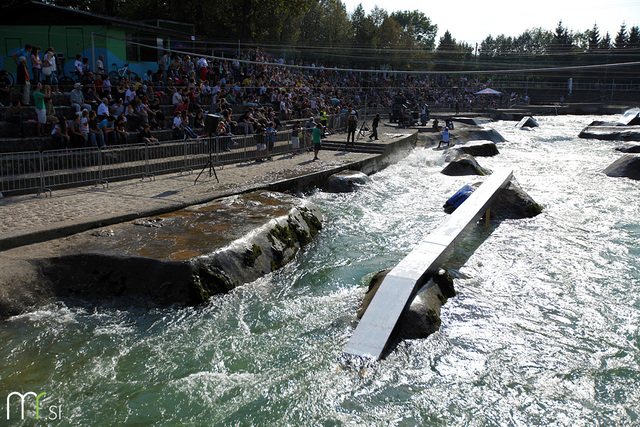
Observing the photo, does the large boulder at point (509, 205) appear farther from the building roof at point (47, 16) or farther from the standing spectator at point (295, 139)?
the building roof at point (47, 16)

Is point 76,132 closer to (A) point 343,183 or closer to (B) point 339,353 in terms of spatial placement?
(A) point 343,183

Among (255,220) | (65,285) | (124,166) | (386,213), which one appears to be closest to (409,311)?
(255,220)

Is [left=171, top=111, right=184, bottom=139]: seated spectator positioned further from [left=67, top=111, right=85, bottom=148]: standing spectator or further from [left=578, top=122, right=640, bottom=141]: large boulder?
[left=578, top=122, right=640, bottom=141]: large boulder

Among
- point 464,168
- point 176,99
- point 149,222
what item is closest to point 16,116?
point 176,99

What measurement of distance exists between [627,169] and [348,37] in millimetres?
58414

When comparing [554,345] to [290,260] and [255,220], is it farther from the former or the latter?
[255,220]

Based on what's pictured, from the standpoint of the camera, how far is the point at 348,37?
74250mm

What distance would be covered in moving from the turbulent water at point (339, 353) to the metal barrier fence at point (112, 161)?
5861 millimetres

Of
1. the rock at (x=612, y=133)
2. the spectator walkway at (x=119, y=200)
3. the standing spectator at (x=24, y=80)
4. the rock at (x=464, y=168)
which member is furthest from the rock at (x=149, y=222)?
the rock at (x=612, y=133)

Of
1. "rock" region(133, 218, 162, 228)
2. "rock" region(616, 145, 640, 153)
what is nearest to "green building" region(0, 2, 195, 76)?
"rock" region(133, 218, 162, 228)

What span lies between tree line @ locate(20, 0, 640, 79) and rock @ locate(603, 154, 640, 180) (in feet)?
46.6

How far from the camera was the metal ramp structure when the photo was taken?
23.7 ft

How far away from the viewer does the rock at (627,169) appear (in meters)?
21.0

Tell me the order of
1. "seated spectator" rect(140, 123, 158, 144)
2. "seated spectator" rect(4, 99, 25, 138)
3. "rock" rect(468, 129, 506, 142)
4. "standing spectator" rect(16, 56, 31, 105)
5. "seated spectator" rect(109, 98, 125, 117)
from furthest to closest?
"rock" rect(468, 129, 506, 142) → "seated spectator" rect(109, 98, 125, 117) → "seated spectator" rect(140, 123, 158, 144) → "standing spectator" rect(16, 56, 31, 105) → "seated spectator" rect(4, 99, 25, 138)
